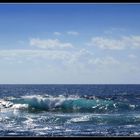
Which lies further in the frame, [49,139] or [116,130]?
[116,130]

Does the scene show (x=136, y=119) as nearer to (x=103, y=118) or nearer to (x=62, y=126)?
(x=103, y=118)

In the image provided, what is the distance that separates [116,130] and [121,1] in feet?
15.0

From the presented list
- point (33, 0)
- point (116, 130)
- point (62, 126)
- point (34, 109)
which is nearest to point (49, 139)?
point (33, 0)

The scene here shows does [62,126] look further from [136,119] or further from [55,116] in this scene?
[136,119]

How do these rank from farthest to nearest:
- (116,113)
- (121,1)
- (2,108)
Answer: (2,108), (116,113), (121,1)

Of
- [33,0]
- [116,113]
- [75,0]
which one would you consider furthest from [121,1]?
[116,113]

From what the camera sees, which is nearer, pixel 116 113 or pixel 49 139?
pixel 49 139

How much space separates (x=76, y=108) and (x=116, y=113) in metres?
0.85

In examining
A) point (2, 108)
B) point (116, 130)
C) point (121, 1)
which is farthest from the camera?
point (2, 108)

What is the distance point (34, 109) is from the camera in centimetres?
718

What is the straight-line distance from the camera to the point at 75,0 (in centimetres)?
117

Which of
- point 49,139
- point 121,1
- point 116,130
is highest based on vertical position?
point 121,1

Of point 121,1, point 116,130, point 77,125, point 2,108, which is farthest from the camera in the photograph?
point 2,108

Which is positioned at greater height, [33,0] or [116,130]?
[33,0]
